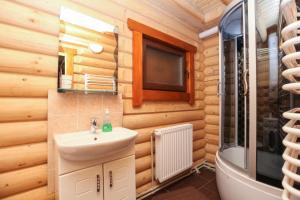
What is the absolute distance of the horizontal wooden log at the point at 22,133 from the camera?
3.46 feet

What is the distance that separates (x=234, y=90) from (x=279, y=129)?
709mm

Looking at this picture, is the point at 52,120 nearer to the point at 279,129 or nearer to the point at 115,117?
the point at 115,117

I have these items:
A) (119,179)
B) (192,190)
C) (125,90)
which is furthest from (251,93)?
(192,190)

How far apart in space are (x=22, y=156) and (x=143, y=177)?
3.86 ft

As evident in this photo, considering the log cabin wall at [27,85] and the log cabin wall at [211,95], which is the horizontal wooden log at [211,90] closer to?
the log cabin wall at [211,95]

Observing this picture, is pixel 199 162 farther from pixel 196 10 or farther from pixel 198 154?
pixel 196 10

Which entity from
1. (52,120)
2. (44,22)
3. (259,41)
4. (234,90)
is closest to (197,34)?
(234,90)

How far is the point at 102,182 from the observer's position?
3.86ft

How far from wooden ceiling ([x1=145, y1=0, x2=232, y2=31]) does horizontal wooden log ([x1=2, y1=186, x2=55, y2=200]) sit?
2.09 metres

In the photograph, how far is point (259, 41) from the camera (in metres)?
1.32

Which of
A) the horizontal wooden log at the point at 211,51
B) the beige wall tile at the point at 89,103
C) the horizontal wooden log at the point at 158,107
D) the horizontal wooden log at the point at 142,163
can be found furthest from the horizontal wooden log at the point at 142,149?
the horizontal wooden log at the point at 211,51

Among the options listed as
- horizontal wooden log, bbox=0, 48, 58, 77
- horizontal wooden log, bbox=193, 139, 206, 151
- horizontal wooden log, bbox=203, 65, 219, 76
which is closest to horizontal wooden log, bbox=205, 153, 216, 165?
horizontal wooden log, bbox=193, 139, 206, 151

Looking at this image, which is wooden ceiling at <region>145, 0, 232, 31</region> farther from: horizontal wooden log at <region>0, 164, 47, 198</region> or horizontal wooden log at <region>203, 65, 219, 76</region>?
horizontal wooden log at <region>0, 164, 47, 198</region>

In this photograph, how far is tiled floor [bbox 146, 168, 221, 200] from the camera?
5.88 ft
